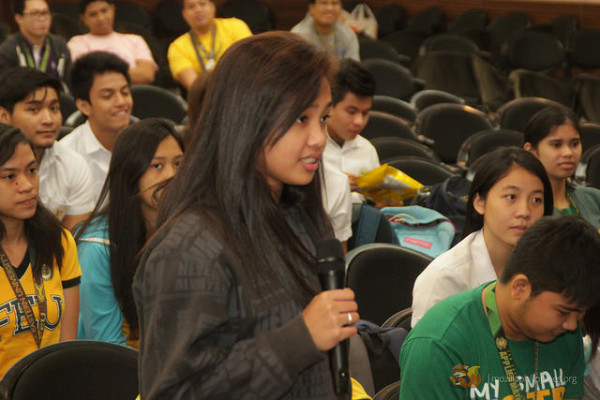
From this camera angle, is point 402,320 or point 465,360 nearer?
point 465,360

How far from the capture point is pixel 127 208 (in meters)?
2.45

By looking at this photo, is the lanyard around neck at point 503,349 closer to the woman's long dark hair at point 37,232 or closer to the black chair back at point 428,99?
the woman's long dark hair at point 37,232

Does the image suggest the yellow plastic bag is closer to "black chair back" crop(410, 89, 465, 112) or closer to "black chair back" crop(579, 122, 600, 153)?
"black chair back" crop(579, 122, 600, 153)

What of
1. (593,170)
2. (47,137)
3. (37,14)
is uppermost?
(37,14)

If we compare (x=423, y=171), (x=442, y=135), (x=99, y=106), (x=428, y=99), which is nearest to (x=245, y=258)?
(x=99, y=106)

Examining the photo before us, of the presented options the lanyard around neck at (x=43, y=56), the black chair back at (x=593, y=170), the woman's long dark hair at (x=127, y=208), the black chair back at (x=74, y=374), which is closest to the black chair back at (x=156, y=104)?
the lanyard around neck at (x=43, y=56)

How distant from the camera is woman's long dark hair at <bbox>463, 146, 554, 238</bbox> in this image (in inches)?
96.4

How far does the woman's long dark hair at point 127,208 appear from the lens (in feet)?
7.97

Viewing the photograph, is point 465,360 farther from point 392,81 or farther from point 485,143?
point 392,81

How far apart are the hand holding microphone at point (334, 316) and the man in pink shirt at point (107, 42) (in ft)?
13.9

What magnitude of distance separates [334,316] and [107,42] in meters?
4.45

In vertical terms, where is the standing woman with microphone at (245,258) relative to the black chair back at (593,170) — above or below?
above

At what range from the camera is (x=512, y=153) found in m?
2.46

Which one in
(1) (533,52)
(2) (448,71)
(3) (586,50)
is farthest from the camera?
(3) (586,50)
